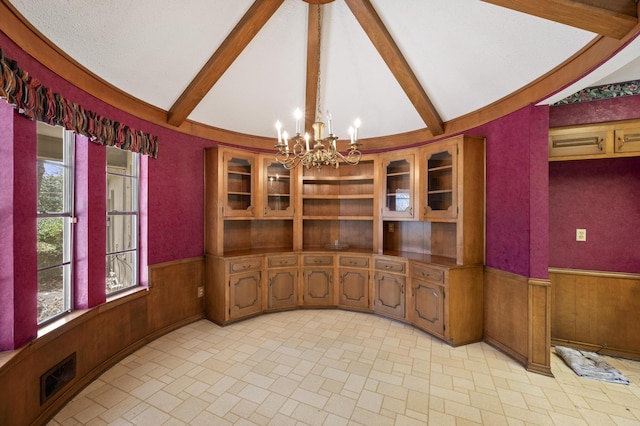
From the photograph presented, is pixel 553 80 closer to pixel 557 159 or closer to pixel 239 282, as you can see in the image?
pixel 557 159

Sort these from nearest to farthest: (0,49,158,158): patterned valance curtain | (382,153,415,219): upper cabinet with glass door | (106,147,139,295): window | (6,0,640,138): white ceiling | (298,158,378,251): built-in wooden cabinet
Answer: (0,49,158,158): patterned valance curtain
(6,0,640,138): white ceiling
(106,147,139,295): window
(382,153,415,219): upper cabinet with glass door
(298,158,378,251): built-in wooden cabinet

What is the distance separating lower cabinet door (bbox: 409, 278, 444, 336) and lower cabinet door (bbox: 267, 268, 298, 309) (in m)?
1.64

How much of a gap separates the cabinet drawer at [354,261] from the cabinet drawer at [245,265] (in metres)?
1.21

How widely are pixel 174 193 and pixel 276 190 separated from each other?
135 cm

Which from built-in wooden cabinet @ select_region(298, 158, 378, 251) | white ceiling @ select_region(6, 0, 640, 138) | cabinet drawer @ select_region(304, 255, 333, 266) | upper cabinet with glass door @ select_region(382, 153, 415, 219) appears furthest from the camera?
built-in wooden cabinet @ select_region(298, 158, 378, 251)

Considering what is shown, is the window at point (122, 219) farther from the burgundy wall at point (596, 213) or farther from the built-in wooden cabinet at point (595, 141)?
the burgundy wall at point (596, 213)

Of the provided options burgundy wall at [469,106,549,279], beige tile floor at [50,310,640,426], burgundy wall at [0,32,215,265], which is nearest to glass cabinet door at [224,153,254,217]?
burgundy wall at [0,32,215,265]

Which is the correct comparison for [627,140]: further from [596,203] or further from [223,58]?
[223,58]

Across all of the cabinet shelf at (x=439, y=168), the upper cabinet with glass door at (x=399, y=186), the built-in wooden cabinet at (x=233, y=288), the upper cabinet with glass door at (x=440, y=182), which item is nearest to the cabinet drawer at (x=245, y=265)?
the built-in wooden cabinet at (x=233, y=288)

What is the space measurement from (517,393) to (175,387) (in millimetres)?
2828

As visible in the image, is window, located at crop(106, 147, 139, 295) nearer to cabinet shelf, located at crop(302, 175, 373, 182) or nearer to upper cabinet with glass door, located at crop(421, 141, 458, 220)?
cabinet shelf, located at crop(302, 175, 373, 182)

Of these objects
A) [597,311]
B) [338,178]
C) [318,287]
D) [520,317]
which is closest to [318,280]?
[318,287]

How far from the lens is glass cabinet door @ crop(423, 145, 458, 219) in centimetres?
300

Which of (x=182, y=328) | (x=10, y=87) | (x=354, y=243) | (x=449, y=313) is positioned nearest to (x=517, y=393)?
(x=449, y=313)
